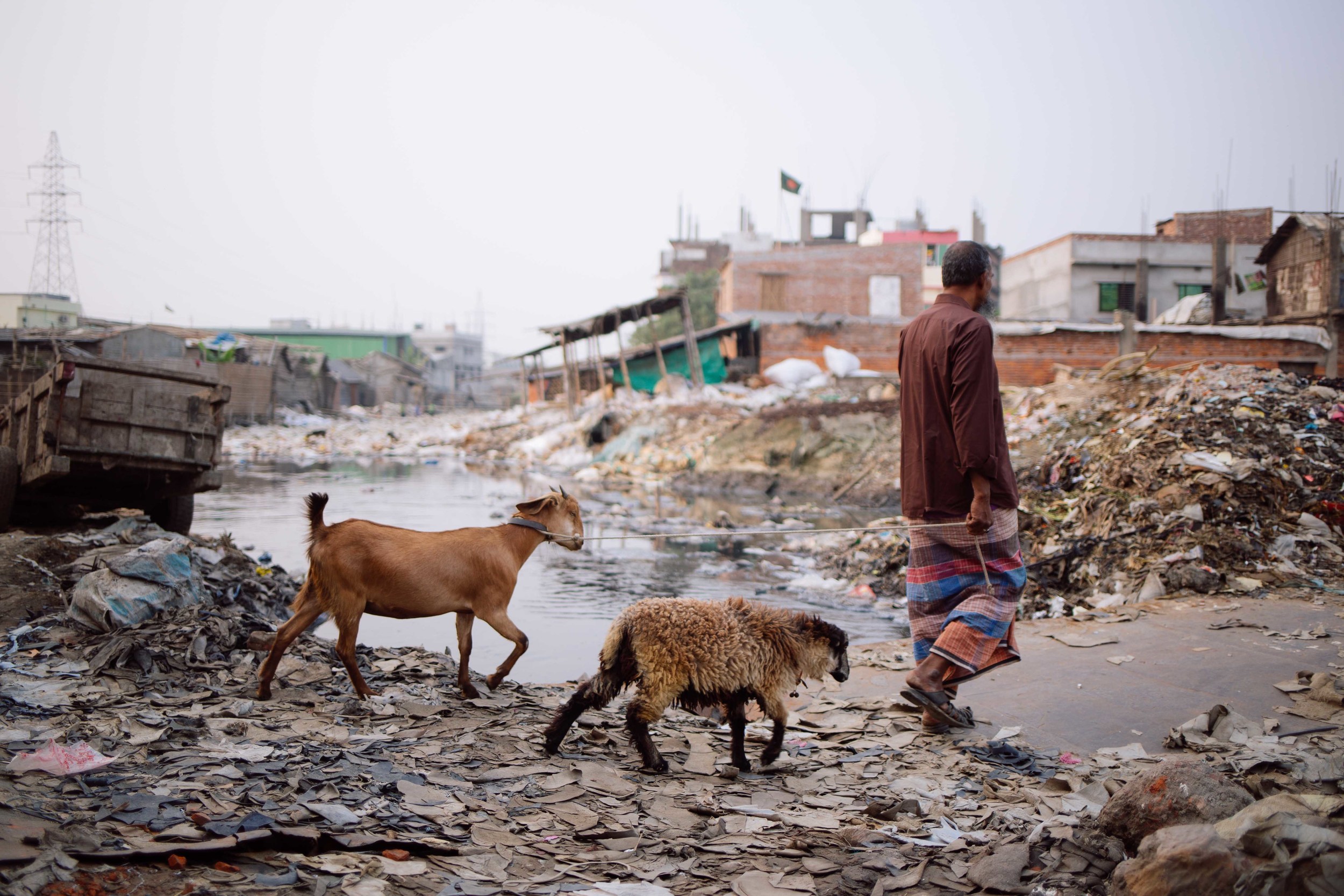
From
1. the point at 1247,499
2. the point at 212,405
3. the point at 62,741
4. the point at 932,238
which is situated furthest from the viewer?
the point at 932,238

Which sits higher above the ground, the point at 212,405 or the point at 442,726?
the point at 212,405

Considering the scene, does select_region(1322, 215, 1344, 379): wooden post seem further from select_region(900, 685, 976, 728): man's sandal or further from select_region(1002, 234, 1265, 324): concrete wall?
select_region(900, 685, 976, 728): man's sandal

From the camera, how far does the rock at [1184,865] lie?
7.07 feet

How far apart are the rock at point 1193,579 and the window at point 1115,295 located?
3242 cm

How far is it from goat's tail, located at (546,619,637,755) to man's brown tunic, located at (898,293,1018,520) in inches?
63.2

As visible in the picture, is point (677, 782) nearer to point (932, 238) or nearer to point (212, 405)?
point (212, 405)

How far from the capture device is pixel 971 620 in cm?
401

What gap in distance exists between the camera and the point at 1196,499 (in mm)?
7277

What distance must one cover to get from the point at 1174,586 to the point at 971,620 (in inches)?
140

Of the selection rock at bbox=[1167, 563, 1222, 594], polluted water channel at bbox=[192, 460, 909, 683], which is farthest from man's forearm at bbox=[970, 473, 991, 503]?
rock at bbox=[1167, 563, 1222, 594]

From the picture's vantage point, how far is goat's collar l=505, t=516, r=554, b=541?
479 cm

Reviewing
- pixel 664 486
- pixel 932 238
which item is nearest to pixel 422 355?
pixel 932 238

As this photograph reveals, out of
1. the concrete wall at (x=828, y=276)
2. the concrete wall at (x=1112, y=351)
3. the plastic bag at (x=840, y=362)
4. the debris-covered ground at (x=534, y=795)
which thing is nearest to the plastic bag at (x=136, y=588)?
the debris-covered ground at (x=534, y=795)

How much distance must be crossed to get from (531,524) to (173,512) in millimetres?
5398
